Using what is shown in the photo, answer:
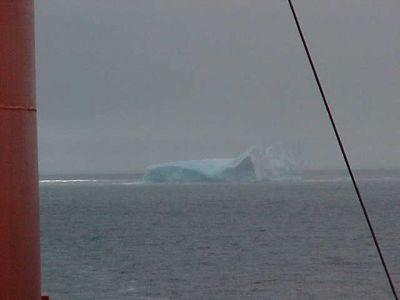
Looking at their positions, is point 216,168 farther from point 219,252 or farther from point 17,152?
point 17,152

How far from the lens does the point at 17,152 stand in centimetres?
143

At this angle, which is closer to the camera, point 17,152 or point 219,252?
point 17,152

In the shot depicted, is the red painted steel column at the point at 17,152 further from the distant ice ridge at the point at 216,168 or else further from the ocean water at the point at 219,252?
the distant ice ridge at the point at 216,168

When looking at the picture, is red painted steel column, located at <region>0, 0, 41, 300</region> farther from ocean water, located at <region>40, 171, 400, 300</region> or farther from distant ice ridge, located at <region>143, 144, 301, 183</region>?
distant ice ridge, located at <region>143, 144, 301, 183</region>

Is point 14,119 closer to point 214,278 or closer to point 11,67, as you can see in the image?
point 11,67

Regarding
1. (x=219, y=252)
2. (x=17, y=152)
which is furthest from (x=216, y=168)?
(x=17, y=152)

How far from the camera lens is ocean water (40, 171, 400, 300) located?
107 ft

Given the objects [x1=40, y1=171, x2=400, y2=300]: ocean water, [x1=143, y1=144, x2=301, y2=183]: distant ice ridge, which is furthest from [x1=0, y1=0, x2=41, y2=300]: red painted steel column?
[x1=143, y1=144, x2=301, y2=183]: distant ice ridge

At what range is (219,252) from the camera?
44.8 m

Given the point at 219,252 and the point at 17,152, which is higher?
the point at 219,252

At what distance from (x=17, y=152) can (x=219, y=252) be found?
43626 mm

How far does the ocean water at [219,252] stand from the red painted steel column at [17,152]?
25.5 meters

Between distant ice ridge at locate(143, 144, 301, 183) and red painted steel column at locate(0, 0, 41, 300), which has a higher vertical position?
distant ice ridge at locate(143, 144, 301, 183)

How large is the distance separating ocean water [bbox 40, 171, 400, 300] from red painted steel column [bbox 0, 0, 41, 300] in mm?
25506
